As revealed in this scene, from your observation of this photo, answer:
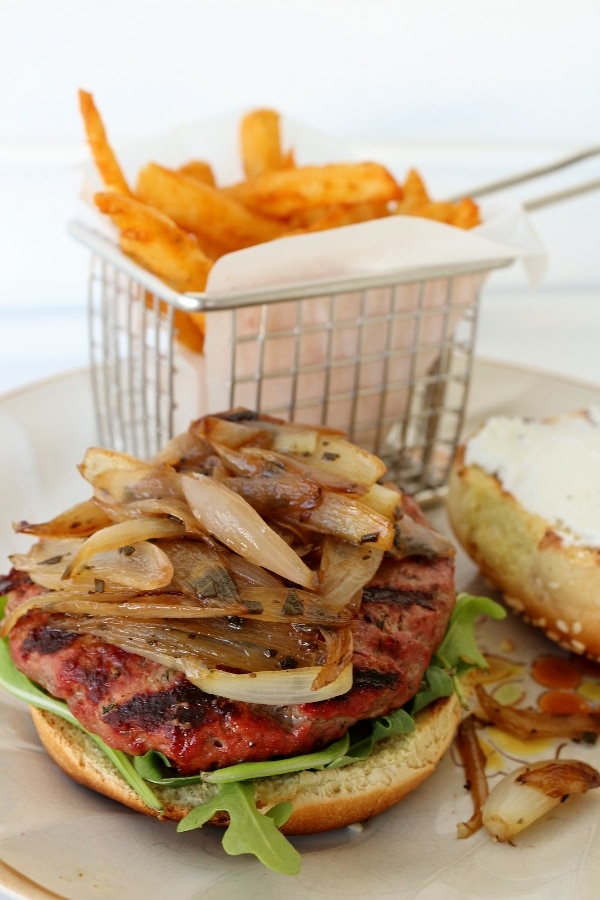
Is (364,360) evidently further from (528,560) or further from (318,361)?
(528,560)

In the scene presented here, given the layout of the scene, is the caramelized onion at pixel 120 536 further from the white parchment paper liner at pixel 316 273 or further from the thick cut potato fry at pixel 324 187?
the thick cut potato fry at pixel 324 187

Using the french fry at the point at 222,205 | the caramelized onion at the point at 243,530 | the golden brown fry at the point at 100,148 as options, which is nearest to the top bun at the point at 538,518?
the french fry at the point at 222,205

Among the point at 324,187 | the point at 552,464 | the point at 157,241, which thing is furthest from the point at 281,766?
the point at 324,187

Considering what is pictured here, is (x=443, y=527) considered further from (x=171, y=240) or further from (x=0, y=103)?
(x=0, y=103)

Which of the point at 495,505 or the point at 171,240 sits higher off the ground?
the point at 171,240

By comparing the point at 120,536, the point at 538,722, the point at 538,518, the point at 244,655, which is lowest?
the point at 538,722

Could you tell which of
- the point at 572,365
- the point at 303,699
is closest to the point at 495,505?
the point at 303,699

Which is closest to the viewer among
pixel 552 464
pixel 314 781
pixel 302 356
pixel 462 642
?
pixel 314 781
